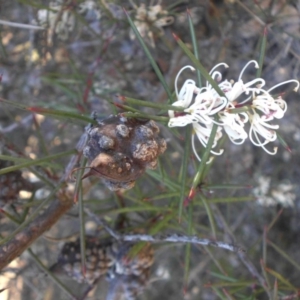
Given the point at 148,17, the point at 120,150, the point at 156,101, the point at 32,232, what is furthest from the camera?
the point at 156,101

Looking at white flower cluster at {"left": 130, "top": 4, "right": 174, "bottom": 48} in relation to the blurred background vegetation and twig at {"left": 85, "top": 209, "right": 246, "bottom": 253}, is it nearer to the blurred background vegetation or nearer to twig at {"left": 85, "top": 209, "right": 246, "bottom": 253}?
the blurred background vegetation

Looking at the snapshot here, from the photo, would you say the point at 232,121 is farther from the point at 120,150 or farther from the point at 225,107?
the point at 120,150

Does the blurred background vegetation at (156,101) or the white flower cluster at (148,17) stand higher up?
the white flower cluster at (148,17)

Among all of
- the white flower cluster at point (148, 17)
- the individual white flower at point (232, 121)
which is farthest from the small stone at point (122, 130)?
the white flower cluster at point (148, 17)

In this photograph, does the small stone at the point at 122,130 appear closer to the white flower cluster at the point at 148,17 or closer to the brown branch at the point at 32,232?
the brown branch at the point at 32,232

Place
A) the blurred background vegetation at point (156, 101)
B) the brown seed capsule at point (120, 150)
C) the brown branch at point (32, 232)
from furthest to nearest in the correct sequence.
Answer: the blurred background vegetation at point (156, 101), the brown branch at point (32, 232), the brown seed capsule at point (120, 150)

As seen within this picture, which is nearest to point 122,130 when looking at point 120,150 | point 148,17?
point 120,150
